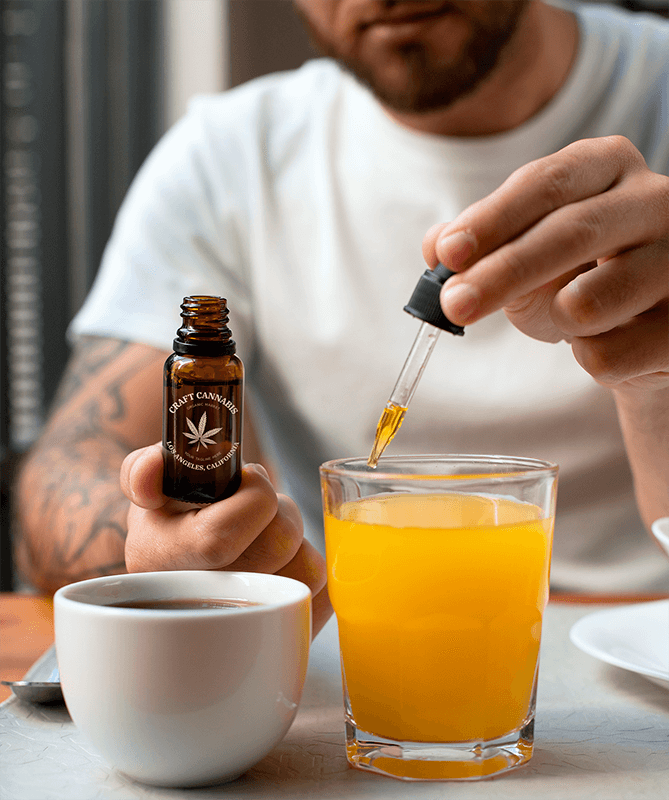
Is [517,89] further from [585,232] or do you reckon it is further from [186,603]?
[186,603]

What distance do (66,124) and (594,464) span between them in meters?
1.68

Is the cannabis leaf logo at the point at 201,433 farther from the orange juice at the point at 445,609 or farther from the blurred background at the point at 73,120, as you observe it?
the blurred background at the point at 73,120

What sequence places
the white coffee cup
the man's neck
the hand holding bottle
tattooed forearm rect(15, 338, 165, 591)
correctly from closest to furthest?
the white coffee cup
the hand holding bottle
tattooed forearm rect(15, 338, 165, 591)
the man's neck

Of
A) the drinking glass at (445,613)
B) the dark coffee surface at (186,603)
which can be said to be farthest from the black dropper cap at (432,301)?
the dark coffee surface at (186,603)

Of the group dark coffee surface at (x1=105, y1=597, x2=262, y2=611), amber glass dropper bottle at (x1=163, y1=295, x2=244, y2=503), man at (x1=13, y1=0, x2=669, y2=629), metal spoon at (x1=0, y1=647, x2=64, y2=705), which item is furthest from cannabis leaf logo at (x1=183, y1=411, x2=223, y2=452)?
man at (x1=13, y1=0, x2=669, y2=629)

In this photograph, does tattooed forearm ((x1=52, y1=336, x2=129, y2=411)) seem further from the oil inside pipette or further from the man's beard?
the oil inside pipette

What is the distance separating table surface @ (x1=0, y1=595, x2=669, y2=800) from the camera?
0.48 meters

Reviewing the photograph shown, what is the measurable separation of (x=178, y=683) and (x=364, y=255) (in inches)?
45.7

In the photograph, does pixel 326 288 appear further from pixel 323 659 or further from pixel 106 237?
pixel 106 237

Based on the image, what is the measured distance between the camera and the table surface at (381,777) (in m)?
0.48

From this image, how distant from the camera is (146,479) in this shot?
57cm

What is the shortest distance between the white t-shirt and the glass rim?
88 centimetres

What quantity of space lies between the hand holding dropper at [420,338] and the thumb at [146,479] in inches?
5.8

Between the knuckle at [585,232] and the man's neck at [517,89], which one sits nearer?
the knuckle at [585,232]
